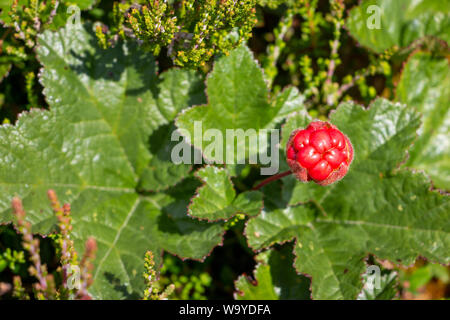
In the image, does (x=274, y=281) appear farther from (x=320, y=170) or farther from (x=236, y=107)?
(x=236, y=107)

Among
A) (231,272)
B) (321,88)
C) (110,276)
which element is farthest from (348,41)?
(110,276)

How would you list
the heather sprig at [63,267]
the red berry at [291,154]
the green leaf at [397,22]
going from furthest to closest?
the green leaf at [397,22]
the red berry at [291,154]
the heather sprig at [63,267]

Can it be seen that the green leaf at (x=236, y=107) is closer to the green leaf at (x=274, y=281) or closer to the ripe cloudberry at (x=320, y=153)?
the ripe cloudberry at (x=320, y=153)

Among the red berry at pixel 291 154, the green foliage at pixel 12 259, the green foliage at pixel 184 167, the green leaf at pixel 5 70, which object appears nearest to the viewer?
the red berry at pixel 291 154

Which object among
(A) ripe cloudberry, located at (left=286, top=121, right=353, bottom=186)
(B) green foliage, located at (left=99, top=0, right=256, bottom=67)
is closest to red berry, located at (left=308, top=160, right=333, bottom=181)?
(A) ripe cloudberry, located at (left=286, top=121, right=353, bottom=186)

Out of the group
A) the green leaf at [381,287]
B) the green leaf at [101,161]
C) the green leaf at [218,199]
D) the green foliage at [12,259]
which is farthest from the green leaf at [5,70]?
the green leaf at [381,287]

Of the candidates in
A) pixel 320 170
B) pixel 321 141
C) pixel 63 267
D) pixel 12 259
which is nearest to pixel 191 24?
pixel 321 141
